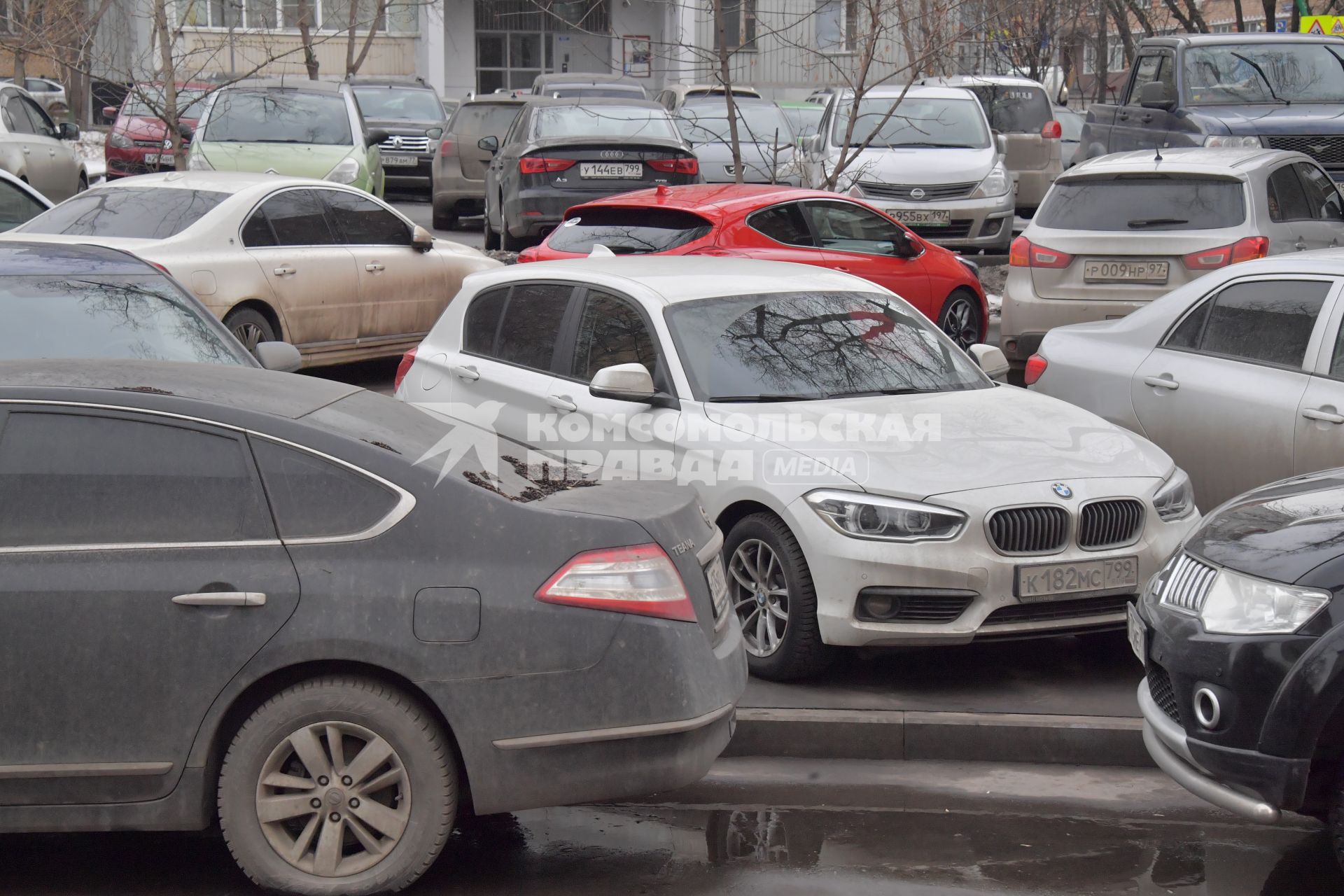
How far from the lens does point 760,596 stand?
5711 millimetres

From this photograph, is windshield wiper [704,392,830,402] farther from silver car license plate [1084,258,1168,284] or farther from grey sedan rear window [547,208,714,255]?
silver car license plate [1084,258,1168,284]

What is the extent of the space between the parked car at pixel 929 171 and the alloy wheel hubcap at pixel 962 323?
3.44m

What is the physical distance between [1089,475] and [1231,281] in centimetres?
196

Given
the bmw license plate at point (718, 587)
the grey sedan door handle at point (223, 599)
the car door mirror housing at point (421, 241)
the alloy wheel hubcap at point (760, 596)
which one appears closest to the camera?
the grey sedan door handle at point (223, 599)

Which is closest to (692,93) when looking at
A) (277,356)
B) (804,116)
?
(804,116)

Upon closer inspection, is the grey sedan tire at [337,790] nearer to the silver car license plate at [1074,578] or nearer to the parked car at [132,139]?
the silver car license plate at [1074,578]

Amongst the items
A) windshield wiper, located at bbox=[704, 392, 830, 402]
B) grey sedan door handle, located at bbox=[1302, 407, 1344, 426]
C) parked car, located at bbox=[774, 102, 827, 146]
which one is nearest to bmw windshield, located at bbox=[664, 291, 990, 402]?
windshield wiper, located at bbox=[704, 392, 830, 402]

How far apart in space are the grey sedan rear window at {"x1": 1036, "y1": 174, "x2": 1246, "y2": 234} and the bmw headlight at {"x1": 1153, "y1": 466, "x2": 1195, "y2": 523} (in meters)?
4.26

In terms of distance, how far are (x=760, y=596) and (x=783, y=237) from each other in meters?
5.12

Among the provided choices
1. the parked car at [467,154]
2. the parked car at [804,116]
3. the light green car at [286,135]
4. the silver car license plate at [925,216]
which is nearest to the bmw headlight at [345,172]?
the light green car at [286,135]

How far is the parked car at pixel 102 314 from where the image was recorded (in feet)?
20.9

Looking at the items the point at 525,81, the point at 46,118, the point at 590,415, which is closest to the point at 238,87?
the point at 46,118

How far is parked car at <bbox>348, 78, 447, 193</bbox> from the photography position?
2231cm

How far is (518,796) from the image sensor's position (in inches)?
151
